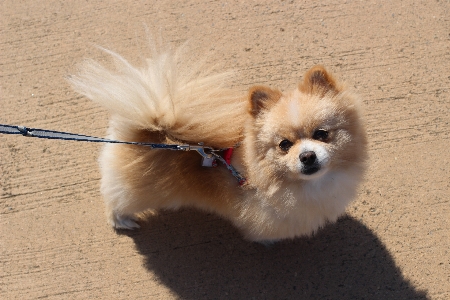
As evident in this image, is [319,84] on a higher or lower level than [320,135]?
higher

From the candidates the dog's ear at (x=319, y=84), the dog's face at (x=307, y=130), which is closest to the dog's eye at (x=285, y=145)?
the dog's face at (x=307, y=130)

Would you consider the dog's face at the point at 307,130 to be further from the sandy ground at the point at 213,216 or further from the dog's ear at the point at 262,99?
the sandy ground at the point at 213,216

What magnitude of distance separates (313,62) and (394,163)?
117 cm

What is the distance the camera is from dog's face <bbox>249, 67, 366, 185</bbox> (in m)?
2.16

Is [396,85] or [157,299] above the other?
[396,85]

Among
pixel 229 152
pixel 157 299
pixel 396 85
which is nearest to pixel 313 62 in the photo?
pixel 396 85

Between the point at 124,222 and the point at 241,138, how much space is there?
51.8 inches

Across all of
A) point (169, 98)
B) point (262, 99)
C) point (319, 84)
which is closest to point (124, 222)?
point (169, 98)

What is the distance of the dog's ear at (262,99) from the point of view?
230cm

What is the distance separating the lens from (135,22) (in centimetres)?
393

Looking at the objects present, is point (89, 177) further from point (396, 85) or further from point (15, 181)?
point (396, 85)

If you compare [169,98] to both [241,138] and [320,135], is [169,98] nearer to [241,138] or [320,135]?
[241,138]

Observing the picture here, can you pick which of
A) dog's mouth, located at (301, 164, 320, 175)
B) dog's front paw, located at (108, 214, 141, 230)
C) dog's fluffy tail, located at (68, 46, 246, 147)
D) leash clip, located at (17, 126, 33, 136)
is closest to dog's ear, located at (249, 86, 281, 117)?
dog's fluffy tail, located at (68, 46, 246, 147)

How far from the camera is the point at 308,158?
2092mm
